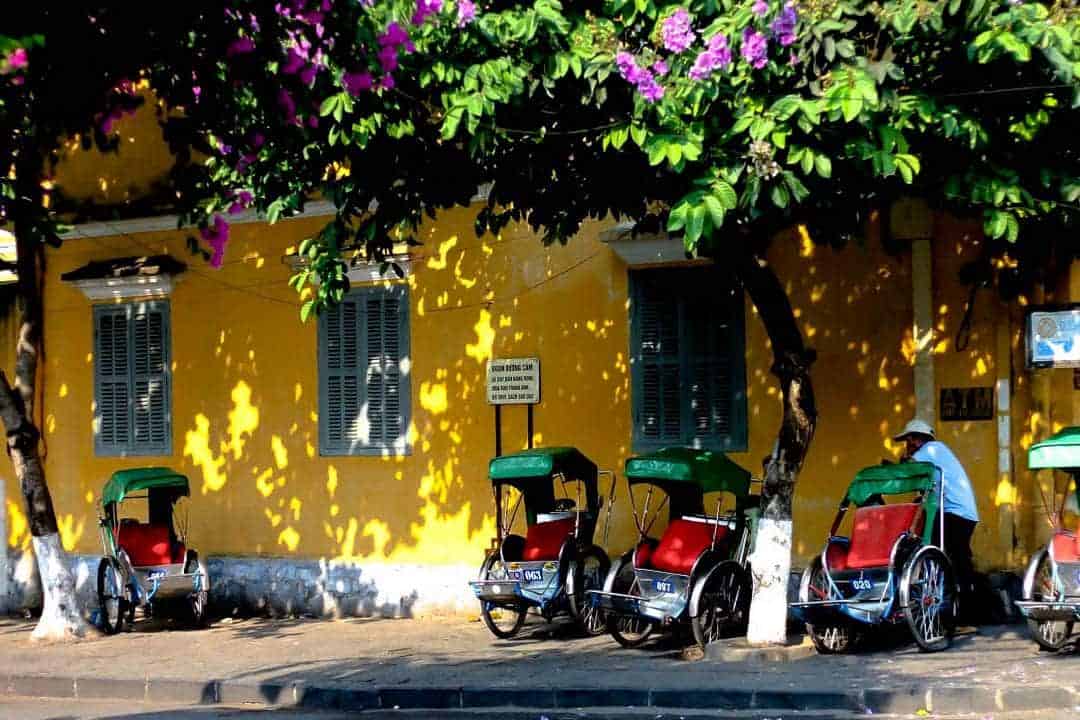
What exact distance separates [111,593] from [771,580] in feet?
21.1

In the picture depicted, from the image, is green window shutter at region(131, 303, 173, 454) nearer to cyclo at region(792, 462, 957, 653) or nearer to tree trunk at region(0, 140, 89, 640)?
tree trunk at region(0, 140, 89, 640)

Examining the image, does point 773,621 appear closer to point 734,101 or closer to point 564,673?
point 564,673

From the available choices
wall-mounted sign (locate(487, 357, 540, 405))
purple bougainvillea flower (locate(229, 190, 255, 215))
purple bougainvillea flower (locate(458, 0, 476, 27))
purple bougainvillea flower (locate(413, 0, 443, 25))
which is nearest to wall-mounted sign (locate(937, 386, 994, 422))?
wall-mounted sign (locate(487, 357, 540, 405))

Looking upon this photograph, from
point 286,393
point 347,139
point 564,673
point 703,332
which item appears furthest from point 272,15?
point 286,393

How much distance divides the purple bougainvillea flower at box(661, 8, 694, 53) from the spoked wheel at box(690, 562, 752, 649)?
4210mm

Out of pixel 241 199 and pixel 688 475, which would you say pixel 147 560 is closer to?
pixel 241 199

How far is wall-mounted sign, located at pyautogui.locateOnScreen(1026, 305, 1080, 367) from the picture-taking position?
12.1 m

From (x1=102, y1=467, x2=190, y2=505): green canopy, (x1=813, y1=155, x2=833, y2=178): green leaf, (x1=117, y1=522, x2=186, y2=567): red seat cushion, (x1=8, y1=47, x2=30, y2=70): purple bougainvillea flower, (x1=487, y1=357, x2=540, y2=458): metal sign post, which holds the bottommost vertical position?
(x1=117, y1=522, x2=186, y2=567): red seat cushion

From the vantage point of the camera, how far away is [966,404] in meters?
12.9

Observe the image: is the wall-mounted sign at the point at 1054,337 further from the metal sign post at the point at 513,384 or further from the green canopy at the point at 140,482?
the green canopy at the point at 140,482

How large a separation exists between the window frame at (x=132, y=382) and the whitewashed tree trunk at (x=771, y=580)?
7.27 m

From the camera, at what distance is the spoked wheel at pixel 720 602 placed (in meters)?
11.8

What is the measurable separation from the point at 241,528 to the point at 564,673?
574 centimetres

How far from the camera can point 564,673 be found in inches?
450
